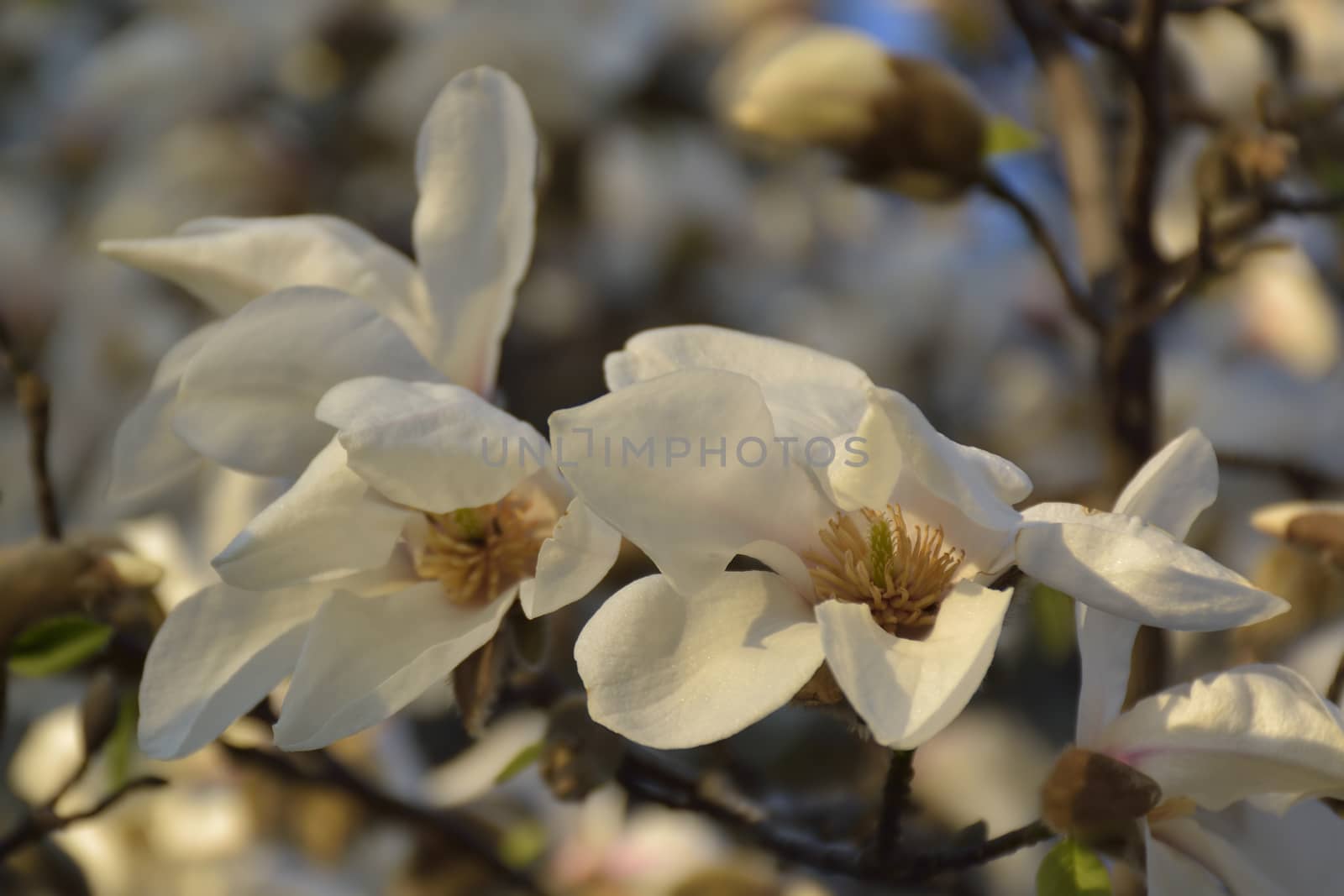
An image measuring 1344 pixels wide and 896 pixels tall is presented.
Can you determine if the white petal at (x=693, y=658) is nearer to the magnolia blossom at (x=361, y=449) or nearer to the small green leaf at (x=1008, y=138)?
the magnolia blossom at (x=361, y=449)

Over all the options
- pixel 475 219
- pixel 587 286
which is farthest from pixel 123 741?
pixel 587 286

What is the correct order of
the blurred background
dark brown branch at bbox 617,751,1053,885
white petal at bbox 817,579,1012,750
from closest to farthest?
1. white petal at bbox 817,579,1012,750
2. dark brown branch at bbox 617,751,1053,885
3. the blurred background

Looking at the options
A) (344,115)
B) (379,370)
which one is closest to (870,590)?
(379,370)

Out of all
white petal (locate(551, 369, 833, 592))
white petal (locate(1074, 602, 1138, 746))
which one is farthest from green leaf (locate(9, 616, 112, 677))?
white petal (locate(1074, 602, 1138, 746))

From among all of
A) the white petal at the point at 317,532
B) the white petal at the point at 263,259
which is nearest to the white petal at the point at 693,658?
the white petal at the point at 317,532

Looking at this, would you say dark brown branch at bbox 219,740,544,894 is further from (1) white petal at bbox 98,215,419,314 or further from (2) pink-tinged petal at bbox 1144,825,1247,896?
(2) pink-tinged petal at bbox 1144,825,1247,896
